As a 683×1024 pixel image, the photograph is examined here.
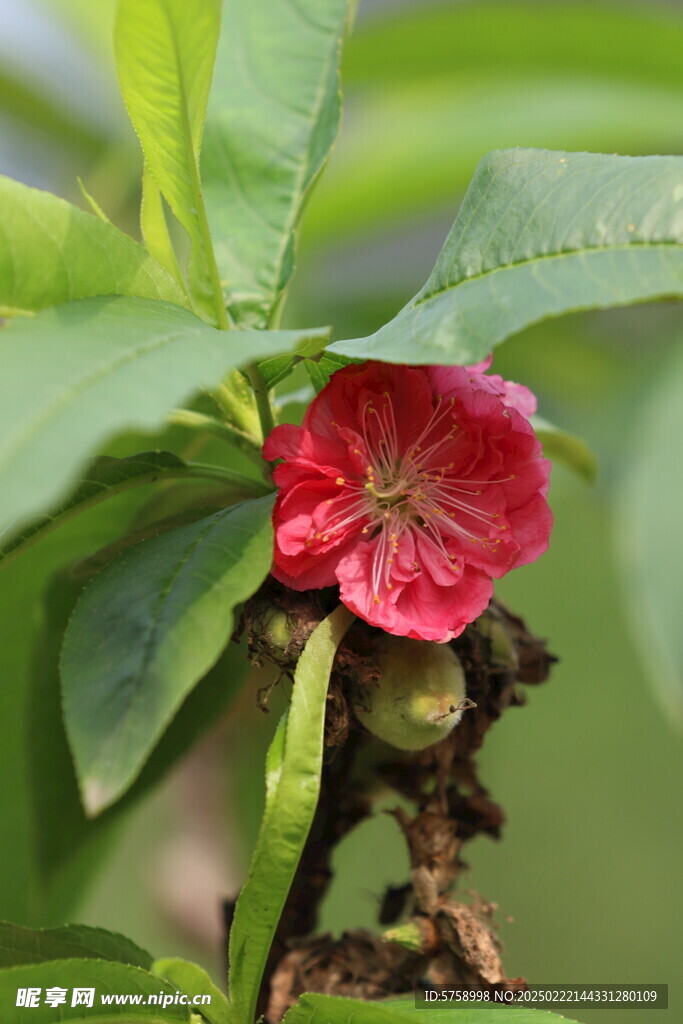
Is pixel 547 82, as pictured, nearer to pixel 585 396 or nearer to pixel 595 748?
pixel 585 396

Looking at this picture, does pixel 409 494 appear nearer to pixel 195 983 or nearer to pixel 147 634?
pixel 147 634

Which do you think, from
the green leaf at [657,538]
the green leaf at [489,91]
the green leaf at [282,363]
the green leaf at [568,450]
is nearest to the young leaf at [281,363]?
the green leaf at [282,363]

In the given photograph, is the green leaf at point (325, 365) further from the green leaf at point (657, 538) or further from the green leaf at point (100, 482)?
the green leaf at point (657, 538)

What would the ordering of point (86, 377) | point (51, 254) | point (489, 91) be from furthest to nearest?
point (489, 91), point (51, 254), point (86, 377)

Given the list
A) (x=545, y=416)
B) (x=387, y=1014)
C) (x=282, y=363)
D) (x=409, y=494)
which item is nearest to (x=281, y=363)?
(x=282, y=363)

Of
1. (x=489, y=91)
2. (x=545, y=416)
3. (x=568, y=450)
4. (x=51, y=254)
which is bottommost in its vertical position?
(x=545, y=416)

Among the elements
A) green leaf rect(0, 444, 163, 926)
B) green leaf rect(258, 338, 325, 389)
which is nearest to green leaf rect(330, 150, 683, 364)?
green leaf rect(258, 338, 325, 389)
